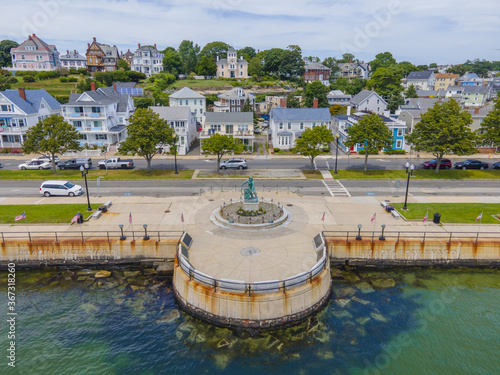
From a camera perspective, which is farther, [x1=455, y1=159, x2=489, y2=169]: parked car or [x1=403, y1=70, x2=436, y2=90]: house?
[x1=403, y1=70, x2=436, y2=90]: house

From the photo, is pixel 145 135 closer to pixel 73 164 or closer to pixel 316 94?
pixel 73 164

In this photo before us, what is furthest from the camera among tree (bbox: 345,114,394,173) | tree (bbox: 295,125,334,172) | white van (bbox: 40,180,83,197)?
tree (bbox: 345,114,394,173)

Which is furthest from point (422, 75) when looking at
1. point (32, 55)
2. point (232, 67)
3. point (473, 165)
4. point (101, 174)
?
point (32, 55)

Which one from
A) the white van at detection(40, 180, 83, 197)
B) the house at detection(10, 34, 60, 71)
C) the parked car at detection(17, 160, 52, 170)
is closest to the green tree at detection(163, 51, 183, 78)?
the house at detection(10, 34, 60, 71)

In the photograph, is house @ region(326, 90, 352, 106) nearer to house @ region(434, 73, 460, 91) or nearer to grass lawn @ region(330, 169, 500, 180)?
grass lawn @ region(330, 169, 500, 180)

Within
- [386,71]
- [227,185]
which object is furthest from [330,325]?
A: [386,71]

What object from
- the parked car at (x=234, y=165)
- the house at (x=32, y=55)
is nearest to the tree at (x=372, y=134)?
the parked car at (x=234, y=165)

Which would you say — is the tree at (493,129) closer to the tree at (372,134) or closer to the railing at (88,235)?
the tree at (372,134)
